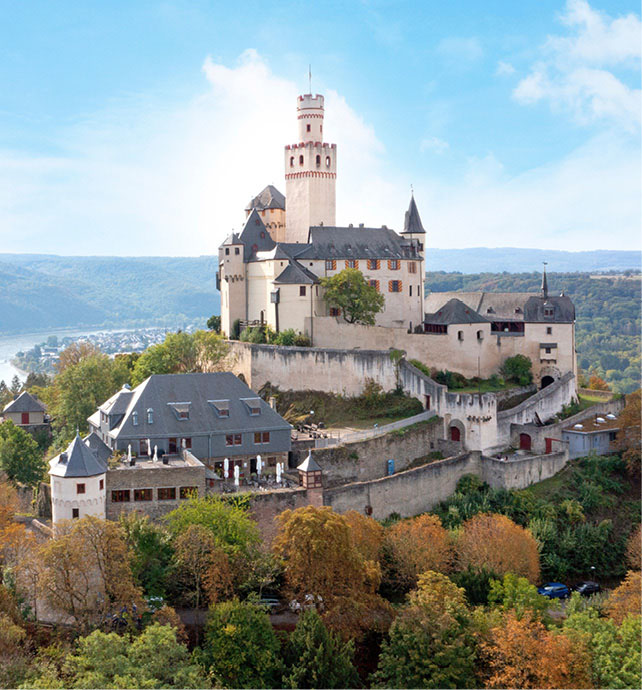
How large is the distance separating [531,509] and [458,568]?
8.57 metres

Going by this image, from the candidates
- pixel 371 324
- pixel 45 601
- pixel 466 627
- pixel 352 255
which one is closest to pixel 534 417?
pixel 371 324

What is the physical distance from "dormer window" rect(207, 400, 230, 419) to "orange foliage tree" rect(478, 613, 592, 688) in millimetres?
20375

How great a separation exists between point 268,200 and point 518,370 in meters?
26.2

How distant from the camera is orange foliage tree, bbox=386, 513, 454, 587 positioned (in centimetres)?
4341

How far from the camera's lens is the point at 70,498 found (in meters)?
41.0

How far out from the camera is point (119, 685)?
32.3 m

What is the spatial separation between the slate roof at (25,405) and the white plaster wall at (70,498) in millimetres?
28037

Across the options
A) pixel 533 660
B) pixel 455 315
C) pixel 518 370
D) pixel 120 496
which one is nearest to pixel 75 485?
pixel 120 496

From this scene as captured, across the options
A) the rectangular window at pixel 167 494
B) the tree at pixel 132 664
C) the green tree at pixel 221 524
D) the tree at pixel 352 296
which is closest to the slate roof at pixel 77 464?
the rectangular window at pixel 167 494

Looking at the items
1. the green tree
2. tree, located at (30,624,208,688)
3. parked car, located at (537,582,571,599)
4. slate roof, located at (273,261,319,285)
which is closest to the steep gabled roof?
slate roof, located at (273,261,319,285)

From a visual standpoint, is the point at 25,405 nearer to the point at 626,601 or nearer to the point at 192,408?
the point at 192,408

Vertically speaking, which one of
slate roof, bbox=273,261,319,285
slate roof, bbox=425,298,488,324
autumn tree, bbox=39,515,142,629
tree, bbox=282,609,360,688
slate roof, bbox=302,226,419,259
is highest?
slate roof, bbox=302,226,419,259

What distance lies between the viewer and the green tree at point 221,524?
40.4 meters

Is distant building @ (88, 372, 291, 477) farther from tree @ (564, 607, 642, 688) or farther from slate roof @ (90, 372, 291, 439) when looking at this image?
tree @ (564, 607, 642, 688)
